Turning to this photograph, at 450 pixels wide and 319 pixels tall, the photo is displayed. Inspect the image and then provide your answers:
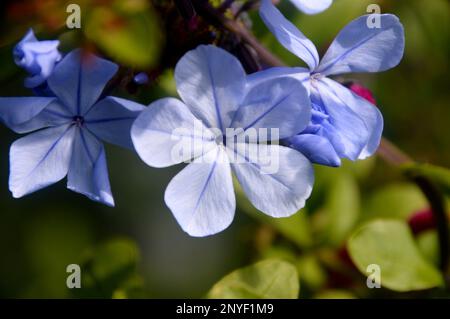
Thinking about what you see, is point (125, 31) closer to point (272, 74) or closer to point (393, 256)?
point (272, 74)

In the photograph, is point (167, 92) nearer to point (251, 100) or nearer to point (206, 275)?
point (251, 100)

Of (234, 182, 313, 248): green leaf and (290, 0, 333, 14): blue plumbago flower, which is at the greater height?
(290, 0, 333, 14): blue plumbago flower

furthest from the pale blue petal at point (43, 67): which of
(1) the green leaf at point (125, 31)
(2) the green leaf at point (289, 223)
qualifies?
(2) the green leaf at point (289, 223)

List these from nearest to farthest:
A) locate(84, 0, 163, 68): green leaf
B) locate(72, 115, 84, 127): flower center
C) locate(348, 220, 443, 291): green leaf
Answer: locate(84, 0, 163, 68): green leaf
locate(72, 115, 84, 127): flower center
locate(348, 220, 443, 291): green leaf

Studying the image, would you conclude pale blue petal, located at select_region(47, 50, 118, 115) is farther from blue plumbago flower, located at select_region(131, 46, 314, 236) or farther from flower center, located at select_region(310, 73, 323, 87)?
flower center, located at select_region(310, 73, 323, 87)

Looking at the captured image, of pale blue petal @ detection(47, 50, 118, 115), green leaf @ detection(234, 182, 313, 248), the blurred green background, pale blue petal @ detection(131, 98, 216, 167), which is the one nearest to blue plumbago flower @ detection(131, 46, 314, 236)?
pale blue petal @ detection(131, 98, 216, 167)

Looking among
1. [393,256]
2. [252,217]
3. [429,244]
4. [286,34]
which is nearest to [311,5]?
[286,34]
